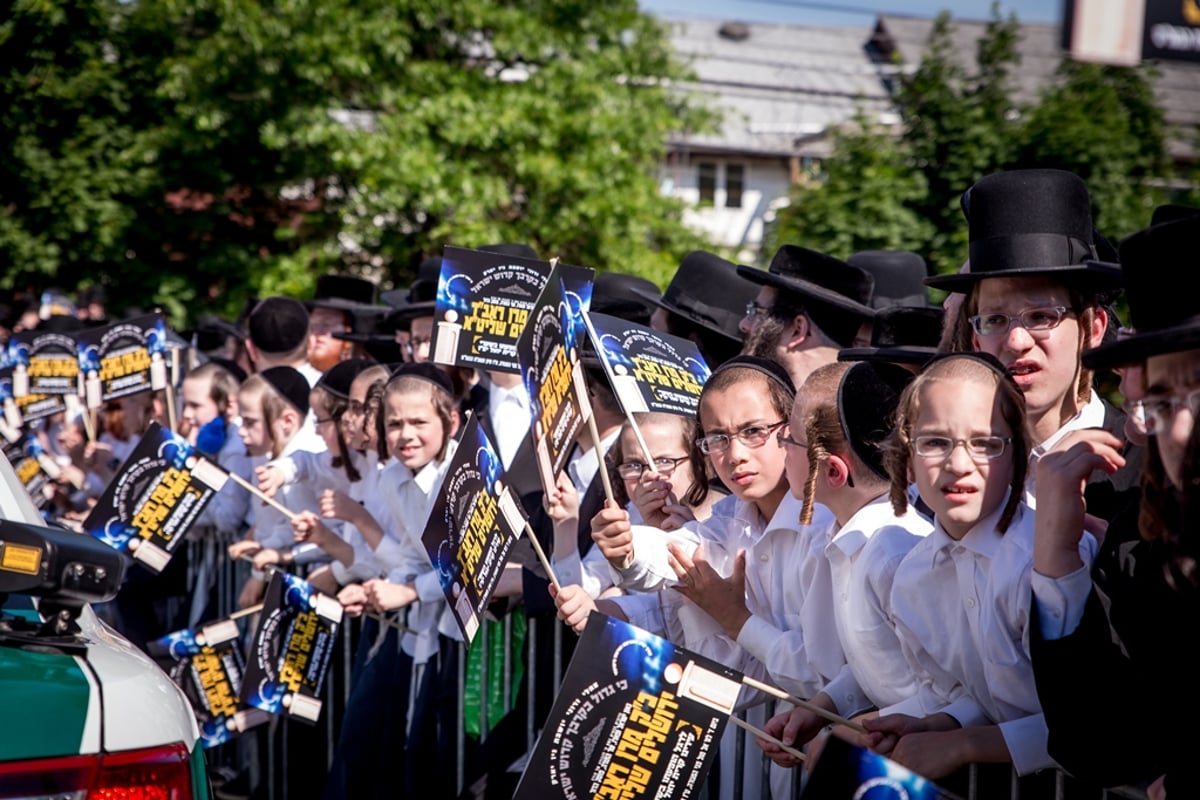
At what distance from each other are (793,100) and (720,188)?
486cm

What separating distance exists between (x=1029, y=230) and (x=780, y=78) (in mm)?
52478

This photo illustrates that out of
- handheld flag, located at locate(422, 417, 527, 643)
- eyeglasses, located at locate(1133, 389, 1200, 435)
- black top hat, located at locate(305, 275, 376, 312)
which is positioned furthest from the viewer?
black top hat, located at locate(305, 275, 376, 312)

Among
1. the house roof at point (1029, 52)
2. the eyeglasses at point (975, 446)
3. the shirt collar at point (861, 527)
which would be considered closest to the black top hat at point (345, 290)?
the shirt collar at point (861, 527)

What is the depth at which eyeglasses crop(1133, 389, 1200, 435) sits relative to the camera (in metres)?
2.93

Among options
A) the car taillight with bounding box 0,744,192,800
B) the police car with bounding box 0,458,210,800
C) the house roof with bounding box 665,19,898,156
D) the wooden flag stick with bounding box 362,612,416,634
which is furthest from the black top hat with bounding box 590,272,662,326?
the house roof with bounding box 665,19,898,156

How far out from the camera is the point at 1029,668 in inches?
146

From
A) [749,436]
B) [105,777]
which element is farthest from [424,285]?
[105,777]

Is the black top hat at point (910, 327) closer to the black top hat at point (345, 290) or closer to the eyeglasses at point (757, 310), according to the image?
the eyeglasses at point (757, 310)

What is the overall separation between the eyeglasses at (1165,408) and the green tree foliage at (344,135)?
19128 mm

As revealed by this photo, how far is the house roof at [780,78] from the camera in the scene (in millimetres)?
50469

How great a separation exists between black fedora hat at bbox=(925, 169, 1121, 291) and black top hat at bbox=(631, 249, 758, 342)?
2111 millimetres

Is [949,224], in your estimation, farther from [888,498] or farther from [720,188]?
[720,188]

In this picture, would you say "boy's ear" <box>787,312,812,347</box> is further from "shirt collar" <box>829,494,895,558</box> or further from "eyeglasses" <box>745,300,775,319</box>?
"shirt collar" <box>829,494,895,558</box>

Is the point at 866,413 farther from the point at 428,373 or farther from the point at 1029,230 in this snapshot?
the point at 428,373
